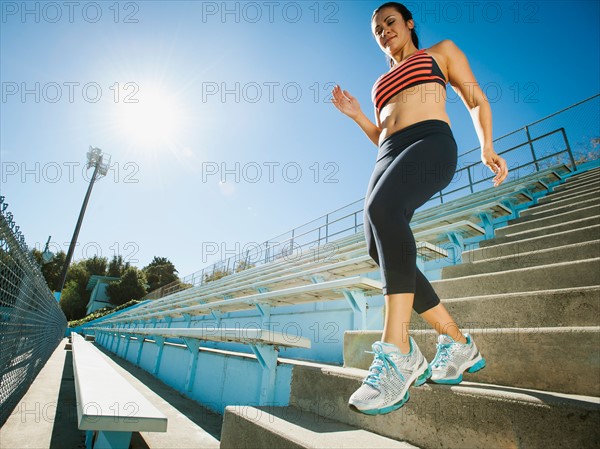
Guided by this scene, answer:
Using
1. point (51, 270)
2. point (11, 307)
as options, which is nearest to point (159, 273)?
point (51, 270)

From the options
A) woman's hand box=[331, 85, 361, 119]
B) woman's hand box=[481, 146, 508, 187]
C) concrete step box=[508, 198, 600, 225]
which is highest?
woman's hand box=[331, 85, 361, 119]

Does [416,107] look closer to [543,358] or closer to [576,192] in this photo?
[543,358]

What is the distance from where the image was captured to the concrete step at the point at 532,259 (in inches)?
66.8

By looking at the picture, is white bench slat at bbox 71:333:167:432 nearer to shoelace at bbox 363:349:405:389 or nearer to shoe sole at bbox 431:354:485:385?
shoelace at bbox 363:349:405:389

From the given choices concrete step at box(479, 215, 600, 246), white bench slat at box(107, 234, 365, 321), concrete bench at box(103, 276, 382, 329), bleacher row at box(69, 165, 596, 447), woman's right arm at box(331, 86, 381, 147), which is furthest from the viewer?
white bench slat at box(107, 234, 365, 321)

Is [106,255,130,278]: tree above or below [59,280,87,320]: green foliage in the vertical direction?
above

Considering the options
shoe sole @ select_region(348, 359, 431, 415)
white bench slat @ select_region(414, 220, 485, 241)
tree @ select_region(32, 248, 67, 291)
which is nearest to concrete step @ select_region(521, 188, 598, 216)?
white bench slat @ select_region(414, 220, 485, 241)

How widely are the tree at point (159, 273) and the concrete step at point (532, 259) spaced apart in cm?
3910

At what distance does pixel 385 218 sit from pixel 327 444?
63cm

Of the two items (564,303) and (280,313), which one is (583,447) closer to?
(564,303)

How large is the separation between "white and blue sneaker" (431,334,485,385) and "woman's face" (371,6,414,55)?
3.80 ft

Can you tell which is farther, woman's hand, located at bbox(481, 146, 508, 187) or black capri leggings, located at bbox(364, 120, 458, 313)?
woman's hand, located at bbox(481, 146, 508, 187)

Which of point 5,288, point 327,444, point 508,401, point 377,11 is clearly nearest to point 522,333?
point 508,401

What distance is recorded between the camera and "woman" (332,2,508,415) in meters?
0.87
